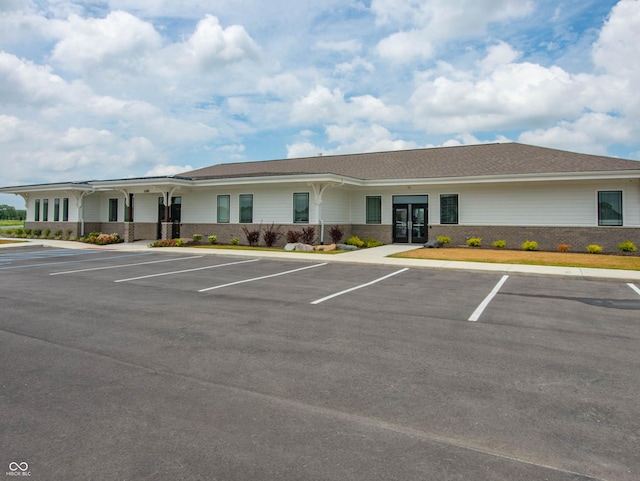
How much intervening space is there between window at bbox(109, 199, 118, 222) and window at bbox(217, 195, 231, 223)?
9.50 m

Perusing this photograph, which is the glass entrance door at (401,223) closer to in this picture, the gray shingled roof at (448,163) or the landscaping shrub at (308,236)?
the gray shingled roof at (448,163)

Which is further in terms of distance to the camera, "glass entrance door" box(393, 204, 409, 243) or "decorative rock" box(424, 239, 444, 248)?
"glass entrance door" box(393, 204, 409, 243)

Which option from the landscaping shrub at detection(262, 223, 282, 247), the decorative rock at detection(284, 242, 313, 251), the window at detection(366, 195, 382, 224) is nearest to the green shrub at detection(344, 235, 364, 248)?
the window at detection(366, 195, 382, 224)

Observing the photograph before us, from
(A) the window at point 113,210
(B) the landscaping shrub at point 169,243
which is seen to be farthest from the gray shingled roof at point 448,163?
(A) the window at point 113,210

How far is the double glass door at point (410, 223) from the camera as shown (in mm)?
22891

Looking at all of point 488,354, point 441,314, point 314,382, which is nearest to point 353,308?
point 441,314

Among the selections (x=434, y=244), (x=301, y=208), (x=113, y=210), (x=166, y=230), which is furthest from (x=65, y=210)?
(x=434, y=244)

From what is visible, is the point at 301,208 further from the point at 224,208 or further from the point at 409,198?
the point at 409,198

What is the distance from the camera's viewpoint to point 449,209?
→ 2211 cm

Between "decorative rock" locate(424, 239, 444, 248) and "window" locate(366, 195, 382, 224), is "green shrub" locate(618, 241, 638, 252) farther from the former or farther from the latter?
"window" locate(366, 195, 382, 224)

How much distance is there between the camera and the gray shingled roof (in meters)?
19.3

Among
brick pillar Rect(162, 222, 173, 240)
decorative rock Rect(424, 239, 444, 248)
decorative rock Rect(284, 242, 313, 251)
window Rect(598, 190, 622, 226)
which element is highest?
window Rect(598, 190, 622, 226)

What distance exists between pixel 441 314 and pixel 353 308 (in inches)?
62.4

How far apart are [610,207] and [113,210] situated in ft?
96.5
